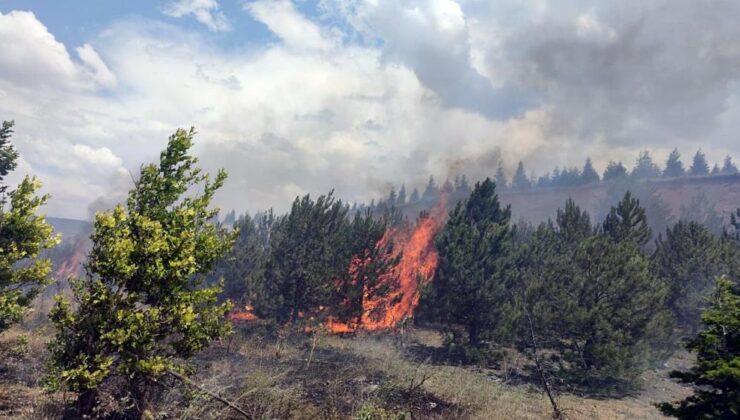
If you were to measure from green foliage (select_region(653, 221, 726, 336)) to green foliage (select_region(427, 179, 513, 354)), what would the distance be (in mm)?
15231

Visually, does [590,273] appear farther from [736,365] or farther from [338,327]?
[338,327]

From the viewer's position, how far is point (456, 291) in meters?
28.1

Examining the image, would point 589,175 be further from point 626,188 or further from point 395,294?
point 395,294

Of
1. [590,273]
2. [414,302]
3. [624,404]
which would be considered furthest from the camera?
[414,302]

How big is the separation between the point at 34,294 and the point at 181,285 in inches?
423

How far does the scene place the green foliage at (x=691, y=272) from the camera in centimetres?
3372

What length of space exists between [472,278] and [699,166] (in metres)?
182

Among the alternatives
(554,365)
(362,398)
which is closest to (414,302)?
(554,365)

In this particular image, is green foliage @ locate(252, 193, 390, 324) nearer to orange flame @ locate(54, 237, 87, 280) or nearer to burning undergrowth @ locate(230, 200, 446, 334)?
burning undergrowth @ locate(230, 200, 446, 334)

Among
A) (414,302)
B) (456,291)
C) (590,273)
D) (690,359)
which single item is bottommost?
(690,359)

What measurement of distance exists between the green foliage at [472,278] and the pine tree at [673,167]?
16703 cm

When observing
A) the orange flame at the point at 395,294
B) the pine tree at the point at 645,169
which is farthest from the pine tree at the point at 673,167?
the orange flame at the point at 395,294

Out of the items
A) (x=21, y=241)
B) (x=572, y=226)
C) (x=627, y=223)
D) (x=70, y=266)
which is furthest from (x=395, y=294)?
(x=70, y=266)

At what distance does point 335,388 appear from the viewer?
61.2 feet
